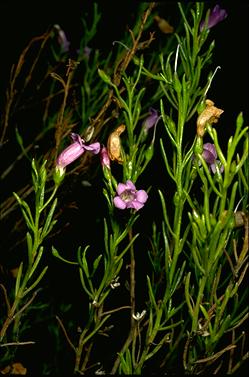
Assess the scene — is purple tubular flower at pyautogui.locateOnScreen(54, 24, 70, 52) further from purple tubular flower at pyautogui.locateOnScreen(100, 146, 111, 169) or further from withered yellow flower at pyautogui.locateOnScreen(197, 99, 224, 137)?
withered yellow flower at pyautogui.locateOnScreen(197, 99, 224, 137)

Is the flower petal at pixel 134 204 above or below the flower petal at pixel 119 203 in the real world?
below

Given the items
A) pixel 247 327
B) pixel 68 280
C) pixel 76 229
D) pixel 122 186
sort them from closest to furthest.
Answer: pixel 122 186, pixel 247 327, pixel 68 280, pixel 76 229

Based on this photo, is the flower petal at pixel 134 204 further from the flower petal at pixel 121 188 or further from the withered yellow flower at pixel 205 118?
the withered yellow flower at pixel 205 118

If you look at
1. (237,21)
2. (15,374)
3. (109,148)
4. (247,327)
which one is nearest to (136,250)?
(247,327)

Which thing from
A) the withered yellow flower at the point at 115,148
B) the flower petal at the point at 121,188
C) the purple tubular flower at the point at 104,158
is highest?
the withered yellow flower at the point at 115,148

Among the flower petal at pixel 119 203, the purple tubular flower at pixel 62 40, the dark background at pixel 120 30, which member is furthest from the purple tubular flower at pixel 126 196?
the dark background at pixel 120 30

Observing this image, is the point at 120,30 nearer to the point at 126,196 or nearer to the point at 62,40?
the point at 62,40

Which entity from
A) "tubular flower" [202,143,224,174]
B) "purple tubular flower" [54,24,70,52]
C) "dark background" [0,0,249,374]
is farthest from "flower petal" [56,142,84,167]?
"dark background" [0,0,249,374]

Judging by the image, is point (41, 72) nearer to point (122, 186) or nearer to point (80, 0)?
point (80, 0)
